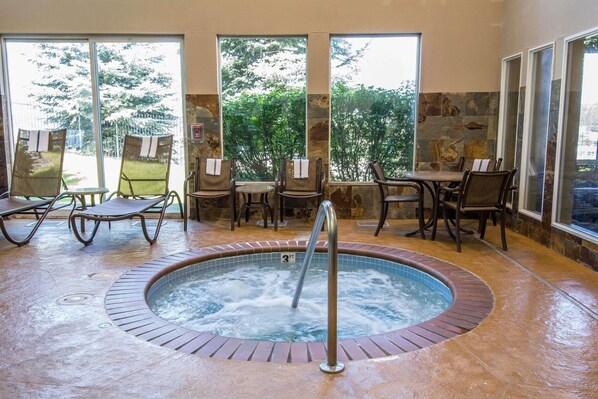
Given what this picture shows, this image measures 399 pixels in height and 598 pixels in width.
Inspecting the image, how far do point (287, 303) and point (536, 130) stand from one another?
3.50m

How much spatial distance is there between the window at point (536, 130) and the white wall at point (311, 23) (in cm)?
84

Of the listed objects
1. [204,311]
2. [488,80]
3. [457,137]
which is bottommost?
[204,311]

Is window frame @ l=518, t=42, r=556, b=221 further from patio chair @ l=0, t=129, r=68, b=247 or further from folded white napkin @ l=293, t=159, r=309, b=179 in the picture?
patio chair @ l=0, t=129, r=68, b=247

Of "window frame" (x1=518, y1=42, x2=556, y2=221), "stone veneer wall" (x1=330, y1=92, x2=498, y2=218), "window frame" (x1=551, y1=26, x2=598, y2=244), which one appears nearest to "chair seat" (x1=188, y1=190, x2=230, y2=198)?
"stone veneer wall" (x1=330, y1=92, x2=498, y2=218)

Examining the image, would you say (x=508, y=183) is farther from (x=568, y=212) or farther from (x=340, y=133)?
(x=340, y=133)

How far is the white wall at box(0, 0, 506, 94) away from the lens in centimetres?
585

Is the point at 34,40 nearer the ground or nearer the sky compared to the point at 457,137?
nearer the sky

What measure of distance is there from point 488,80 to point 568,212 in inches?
88.9

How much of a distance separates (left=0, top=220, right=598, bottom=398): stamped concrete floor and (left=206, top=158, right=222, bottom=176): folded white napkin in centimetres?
236

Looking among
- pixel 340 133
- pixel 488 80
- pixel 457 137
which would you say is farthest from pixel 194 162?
pixel 488 80

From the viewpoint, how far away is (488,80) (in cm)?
593

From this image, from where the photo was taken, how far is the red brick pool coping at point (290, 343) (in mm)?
2393

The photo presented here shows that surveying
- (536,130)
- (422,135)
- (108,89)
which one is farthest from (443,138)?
(108,89)

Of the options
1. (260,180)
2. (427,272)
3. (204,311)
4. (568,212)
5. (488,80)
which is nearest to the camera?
(204,311)
